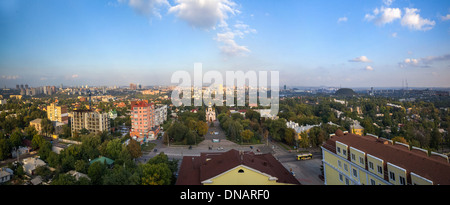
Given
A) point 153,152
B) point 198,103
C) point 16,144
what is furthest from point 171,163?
point 198,103

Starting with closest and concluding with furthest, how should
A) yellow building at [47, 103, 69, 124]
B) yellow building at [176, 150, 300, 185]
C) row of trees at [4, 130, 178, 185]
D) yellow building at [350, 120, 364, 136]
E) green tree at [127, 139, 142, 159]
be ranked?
yellow building at [176, 150, 300, 185]
row of trees at [4, 130, 178, 185]
green tree at [127, 139, 142, 159]
yellow building at [350, 120, 364, 136]
yellow building at [47, 103, 69, 124]

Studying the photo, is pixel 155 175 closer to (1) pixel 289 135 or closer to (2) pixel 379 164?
(2) pixel 379 164

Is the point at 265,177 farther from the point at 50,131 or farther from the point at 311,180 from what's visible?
the point at 50,131

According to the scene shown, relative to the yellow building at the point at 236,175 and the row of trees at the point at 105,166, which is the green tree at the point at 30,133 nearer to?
the row of trees at the point at 105,166

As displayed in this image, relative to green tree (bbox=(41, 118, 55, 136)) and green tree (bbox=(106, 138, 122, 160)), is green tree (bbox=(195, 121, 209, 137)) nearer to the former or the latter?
green tree (bbox=(106, 138, 122, 160))

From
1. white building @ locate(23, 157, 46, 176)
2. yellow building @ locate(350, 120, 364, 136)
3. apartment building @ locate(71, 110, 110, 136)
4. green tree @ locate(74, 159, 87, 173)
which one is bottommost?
white building @ locate(23, 157, 46, 176)

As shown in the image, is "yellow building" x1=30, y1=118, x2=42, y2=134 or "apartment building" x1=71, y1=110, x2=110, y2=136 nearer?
"apartment building" x1=71, y1=110, x2=110, y2=136

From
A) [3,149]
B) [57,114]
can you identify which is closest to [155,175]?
[3,149]

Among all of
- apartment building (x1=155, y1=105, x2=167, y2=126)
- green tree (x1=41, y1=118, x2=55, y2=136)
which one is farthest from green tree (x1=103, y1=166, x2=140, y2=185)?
green tree (x1=41, y1=118, x2=55, y2=136)
